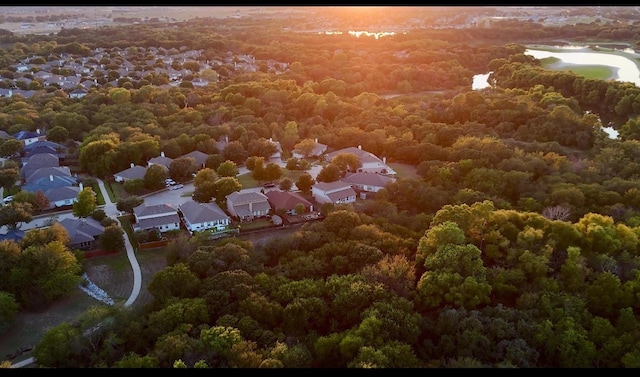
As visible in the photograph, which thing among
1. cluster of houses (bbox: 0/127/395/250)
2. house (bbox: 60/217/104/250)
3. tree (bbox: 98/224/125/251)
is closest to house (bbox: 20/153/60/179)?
cluster of houses (bbox: 0/127/395/250)

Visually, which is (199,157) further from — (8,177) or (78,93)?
(78,93)

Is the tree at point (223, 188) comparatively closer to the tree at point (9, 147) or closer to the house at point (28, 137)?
the tree at point (9, 147)

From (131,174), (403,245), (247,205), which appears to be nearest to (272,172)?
(247,205)

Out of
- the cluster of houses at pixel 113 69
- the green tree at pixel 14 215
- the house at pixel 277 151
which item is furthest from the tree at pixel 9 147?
the house at pixel 277 151

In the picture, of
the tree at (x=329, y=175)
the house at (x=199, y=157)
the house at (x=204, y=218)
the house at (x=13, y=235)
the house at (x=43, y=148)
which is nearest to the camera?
the house at (x=13, y=235)

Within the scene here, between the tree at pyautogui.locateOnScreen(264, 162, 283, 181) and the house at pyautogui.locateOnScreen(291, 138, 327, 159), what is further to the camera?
the house at pyautogui.locateOnScreen(291, 138, 327, 159)

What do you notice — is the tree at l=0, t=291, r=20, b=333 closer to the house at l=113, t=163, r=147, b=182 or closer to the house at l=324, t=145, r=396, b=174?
the house at l=113, t=163, r=147, b=182

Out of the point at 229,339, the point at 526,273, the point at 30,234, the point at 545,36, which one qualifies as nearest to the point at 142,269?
the point at 30,234

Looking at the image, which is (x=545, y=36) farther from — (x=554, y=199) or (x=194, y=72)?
(x=554, y=199)
